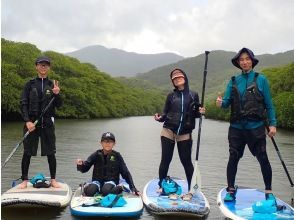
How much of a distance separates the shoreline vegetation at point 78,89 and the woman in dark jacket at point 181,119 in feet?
146

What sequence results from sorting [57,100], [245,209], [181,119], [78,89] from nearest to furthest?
[245,209] < [181,119] < [57,100] < [78,89]

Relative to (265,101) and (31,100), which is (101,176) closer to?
(31,100)

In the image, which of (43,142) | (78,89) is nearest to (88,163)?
(43,142)

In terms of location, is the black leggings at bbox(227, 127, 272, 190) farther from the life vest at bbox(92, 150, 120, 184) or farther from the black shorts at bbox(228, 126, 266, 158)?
the life vest at bbox(92, 150, 120, 184)

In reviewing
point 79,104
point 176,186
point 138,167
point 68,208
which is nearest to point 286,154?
point 138,167

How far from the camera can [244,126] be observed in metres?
8.31

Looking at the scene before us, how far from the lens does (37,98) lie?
9.40 meters

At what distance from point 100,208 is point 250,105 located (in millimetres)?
3273

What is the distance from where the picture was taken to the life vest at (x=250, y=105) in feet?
26.8

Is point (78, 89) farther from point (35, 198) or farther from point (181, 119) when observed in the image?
point (35, 198)

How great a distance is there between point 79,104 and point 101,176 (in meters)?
68.5

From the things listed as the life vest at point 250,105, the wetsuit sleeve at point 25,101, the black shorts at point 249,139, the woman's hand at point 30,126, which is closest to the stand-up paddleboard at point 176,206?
the black shorts at point 249,139

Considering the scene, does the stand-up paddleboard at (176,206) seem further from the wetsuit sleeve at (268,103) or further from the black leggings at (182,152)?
the wetsuit sleeve at (268,103)

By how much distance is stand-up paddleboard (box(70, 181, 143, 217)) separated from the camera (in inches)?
309
